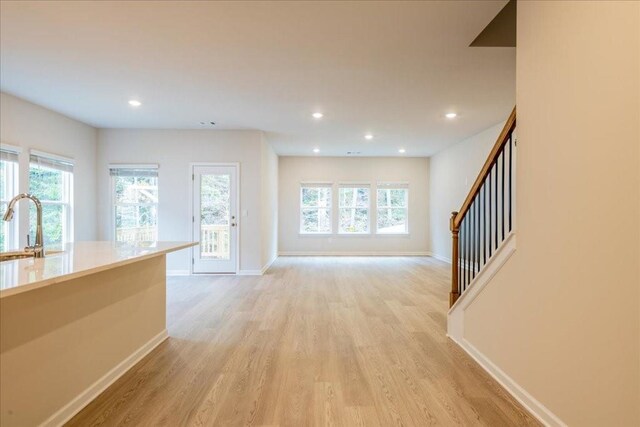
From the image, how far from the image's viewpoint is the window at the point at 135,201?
635cm

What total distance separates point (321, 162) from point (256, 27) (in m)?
6.47

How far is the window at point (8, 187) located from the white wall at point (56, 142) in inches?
2.8

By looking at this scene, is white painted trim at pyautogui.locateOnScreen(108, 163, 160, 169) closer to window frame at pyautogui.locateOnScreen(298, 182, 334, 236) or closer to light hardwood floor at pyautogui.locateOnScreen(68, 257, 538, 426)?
light hardwood floor at pyautogui.locateOnScreen(68, 257, 538, 426)

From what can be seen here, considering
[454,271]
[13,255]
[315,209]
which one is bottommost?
[454,271]

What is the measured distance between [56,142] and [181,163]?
6.07 feet

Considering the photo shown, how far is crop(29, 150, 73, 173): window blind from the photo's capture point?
485cm

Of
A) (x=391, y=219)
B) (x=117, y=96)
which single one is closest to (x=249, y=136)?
(x=117, y=96)

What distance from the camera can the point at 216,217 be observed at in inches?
250

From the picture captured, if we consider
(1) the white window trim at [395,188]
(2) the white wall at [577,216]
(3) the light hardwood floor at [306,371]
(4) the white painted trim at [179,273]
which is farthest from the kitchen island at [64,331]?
(1) the white window trim at [395,188]

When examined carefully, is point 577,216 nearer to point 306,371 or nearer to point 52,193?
point 306,371

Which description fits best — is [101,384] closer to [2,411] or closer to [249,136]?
[2,411]

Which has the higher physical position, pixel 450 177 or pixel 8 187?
pixel 450 177

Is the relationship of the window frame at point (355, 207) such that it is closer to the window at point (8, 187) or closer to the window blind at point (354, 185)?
the window blind at point (354, 185)

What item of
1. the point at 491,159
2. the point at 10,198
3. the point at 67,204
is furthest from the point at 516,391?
the point at 67,204
